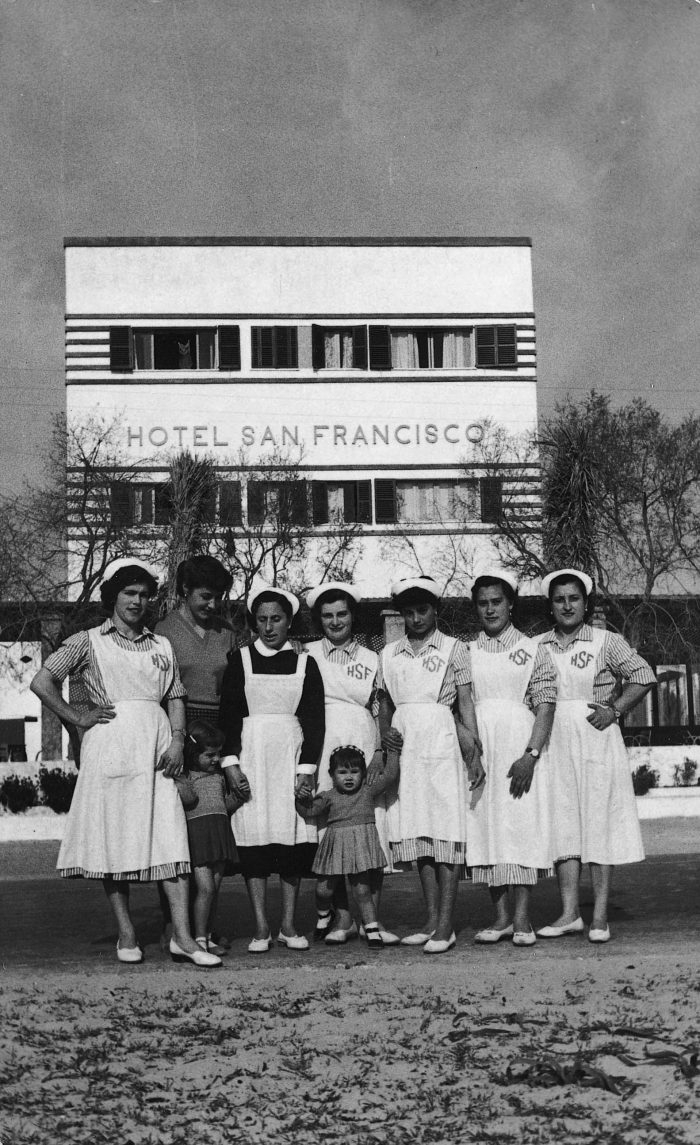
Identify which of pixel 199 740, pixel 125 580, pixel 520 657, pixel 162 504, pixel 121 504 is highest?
pixel 162 504

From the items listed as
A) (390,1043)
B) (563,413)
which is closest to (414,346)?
(563,413)

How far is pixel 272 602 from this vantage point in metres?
7.70

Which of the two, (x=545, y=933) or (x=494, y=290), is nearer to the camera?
(x=545, y=933)

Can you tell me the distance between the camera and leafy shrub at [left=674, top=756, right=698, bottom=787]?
23531 mm

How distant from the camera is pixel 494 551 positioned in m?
36.8

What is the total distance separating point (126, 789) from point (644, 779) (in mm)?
15383

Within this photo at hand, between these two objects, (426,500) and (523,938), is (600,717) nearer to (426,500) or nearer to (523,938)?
(523,938)

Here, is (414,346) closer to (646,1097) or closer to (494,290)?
(494,290)

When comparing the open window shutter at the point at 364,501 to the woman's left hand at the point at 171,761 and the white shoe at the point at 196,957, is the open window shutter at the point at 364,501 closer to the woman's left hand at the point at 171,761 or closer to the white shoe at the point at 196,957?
the woman's left hand at the point at 171,761

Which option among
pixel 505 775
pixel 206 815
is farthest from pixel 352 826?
pixel 505 775

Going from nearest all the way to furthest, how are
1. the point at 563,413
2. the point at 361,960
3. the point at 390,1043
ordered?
the point at 390,1043, the point at 361,960, the point at 563,413

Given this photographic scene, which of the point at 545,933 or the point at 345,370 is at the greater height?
the point at 345,370

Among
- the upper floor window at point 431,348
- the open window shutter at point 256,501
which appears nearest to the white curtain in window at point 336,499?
the upper floor window at point 431,348

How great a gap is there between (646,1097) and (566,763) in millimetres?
3564
